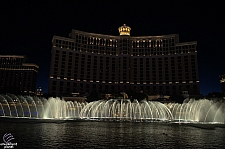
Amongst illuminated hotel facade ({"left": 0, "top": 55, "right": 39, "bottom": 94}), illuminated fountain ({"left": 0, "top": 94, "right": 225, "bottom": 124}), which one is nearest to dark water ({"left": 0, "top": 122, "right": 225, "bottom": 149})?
illuminated fountain ({"left": 0, "top": 94, "right": 225, "bottom": 124})

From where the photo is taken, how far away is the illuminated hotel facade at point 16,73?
6024 inches

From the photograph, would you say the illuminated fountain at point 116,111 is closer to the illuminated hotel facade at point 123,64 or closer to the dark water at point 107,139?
the dark water at point 107,139

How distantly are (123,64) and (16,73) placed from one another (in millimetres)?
97610

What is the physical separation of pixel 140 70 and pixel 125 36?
26670 millimetres

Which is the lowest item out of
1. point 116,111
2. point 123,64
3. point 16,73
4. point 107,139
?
point 116,111

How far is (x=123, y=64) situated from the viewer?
121 m

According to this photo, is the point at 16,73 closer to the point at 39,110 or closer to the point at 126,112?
the point at 39,110

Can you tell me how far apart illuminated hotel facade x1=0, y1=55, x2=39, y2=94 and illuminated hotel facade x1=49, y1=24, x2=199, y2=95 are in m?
60.6

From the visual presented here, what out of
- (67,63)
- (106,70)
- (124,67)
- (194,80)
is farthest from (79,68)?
(194,80)

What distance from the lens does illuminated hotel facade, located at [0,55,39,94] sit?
15300 cm

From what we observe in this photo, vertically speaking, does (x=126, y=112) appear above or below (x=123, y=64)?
below

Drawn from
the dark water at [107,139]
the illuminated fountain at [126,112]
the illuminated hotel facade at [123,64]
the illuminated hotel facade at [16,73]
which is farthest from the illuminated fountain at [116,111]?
the illuminated hotel facade at [16,73]

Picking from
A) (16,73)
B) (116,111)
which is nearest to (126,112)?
(116,111)

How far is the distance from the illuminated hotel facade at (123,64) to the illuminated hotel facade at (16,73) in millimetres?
60550
